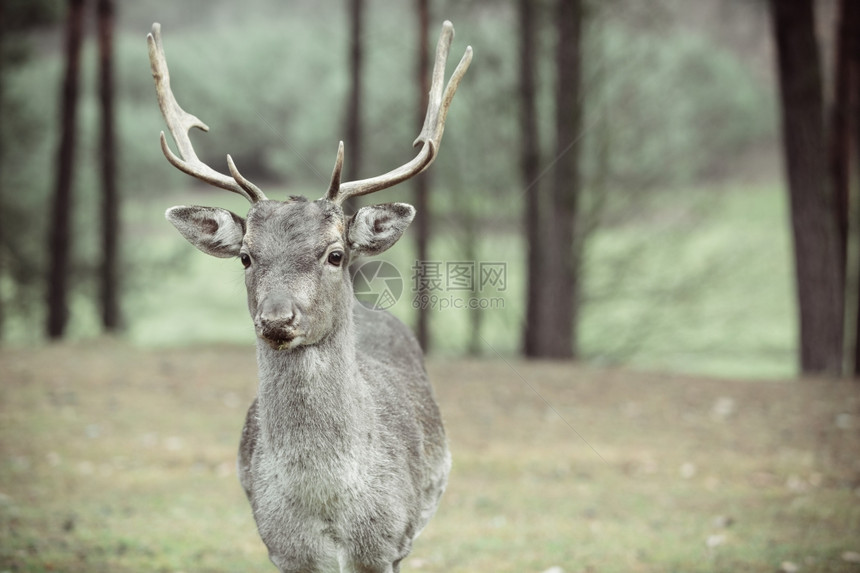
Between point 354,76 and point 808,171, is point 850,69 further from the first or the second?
point 354,76

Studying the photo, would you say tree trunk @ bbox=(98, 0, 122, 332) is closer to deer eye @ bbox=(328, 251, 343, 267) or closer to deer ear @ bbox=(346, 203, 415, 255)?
deer ear @ bbox=(346, 203, 415, 255)

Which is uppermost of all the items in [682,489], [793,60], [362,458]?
[793,60]

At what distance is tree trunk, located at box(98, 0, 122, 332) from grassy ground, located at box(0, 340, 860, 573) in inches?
196

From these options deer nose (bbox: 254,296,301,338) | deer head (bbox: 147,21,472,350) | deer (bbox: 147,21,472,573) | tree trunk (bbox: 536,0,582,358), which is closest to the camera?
deer nose (bbox: 254,296,301,338)

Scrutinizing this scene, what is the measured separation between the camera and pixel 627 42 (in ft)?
58.9

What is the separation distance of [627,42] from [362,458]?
51.0ft

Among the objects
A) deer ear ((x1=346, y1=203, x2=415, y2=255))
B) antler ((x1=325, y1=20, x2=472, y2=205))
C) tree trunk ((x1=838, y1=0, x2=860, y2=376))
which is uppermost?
tree trunk ((x1=838, y1=0, x2=860, y2=376))

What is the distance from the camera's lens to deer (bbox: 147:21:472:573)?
160 inches

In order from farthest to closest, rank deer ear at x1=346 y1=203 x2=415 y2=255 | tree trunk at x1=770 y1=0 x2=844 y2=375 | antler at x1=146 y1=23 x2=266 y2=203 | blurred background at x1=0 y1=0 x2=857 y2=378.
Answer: blurred background at x1=0 y1=0 x2=857 y2=378 < tree trunk at x1=770 y1=0 x2=844 y2=375 < antler at x1=146 y1=23 x2=266 y2=203 < deer ear at x1=346 y1=203 x2=415 y2=255

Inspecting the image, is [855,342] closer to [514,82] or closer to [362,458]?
[514,82]

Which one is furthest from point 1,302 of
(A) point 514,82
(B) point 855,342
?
(B) point 855,342

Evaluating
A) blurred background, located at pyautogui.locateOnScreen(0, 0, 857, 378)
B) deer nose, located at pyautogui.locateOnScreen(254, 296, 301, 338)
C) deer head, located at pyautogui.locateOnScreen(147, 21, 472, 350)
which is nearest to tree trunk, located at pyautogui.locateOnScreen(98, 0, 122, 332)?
blurred background, located at pyautogui.locateOnScreen(0, 0, 857, 378)

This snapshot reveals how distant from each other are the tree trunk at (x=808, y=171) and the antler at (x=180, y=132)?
31.3ft

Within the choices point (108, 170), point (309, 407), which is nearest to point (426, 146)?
point (309, 407)
